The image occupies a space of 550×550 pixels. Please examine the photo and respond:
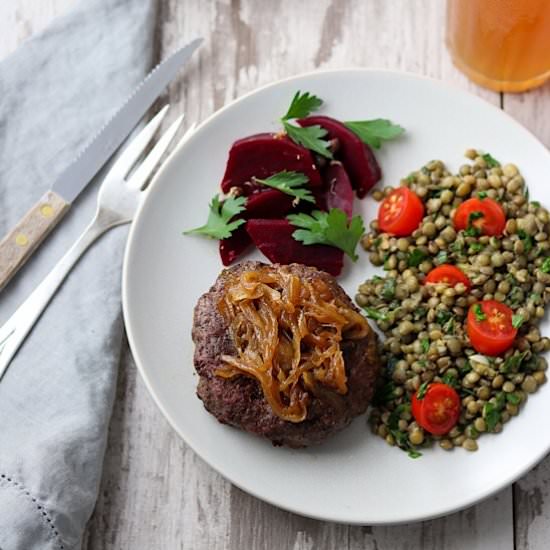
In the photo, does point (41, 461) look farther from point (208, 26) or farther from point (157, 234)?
point (208, 26)

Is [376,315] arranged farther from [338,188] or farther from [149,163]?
[149,163]

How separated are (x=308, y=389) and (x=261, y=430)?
0.29 m

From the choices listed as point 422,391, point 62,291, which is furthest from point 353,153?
point 62,291

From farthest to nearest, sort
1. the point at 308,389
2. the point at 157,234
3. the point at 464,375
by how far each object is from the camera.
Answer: the point at 157,234 < the point at 464,375 < the point at 308,389

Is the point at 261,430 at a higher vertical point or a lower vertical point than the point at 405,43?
lower

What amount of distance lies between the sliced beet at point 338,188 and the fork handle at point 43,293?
1.01 meters

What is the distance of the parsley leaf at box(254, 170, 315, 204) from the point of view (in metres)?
4.54

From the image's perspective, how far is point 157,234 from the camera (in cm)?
462

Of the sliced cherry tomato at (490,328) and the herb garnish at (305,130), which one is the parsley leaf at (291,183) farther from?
the sliced cherry tomato at (490,328)

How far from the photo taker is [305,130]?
462 centimetres

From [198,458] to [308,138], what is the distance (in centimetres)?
156

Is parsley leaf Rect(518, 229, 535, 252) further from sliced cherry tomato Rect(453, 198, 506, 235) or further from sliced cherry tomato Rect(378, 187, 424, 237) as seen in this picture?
sliced cherry tomato Rect(378, 187, 424, 237)

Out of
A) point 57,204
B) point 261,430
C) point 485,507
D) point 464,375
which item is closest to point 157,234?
point 57,204

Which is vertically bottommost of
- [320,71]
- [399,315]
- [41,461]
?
[41,461]
